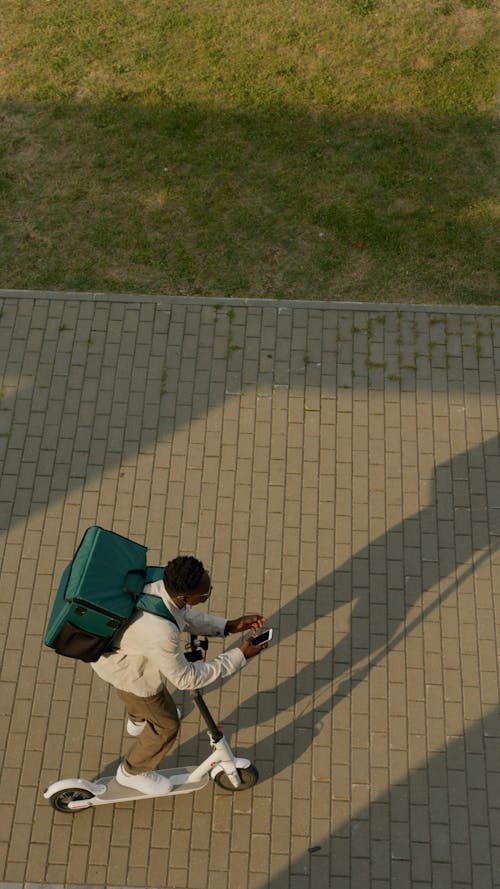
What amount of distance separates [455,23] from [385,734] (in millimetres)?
8399

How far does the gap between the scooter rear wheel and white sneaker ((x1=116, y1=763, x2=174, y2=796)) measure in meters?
0.23

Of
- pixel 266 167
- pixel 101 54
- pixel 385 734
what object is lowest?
pixel 385 734

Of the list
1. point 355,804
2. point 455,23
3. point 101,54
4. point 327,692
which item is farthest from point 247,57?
point 355,804

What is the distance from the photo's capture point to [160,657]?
4973 millimetres

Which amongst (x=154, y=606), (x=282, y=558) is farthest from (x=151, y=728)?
(x=282, y=558)

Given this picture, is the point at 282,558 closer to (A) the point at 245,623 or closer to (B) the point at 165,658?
(A) the point at 245,623

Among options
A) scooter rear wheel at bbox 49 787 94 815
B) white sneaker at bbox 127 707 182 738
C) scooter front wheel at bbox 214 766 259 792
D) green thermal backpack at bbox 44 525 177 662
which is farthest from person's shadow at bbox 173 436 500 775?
green thermal backpack at bbox 44 525 177 662

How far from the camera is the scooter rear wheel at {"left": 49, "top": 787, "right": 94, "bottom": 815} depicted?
6055 mm

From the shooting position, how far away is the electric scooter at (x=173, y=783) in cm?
601

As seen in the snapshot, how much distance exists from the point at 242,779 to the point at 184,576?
2147mm

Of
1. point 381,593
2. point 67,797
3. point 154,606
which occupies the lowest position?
point 67,797

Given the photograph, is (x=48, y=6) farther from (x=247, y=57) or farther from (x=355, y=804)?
(x=355, y=804)

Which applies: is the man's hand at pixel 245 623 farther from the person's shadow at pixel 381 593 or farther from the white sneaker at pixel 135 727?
the person's shadow at pixel 381 593

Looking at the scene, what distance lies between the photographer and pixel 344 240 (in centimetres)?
921
